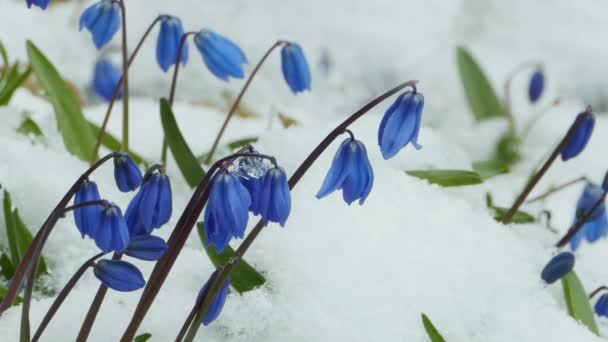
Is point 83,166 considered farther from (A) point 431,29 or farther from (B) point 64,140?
(A) point 431,29

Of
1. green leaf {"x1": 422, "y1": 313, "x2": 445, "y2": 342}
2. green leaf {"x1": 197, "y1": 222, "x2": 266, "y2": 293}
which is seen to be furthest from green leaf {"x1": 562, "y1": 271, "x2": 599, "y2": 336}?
green leaf {"x1": 197, "y1": 222, "x2": 266, "y2": 293}

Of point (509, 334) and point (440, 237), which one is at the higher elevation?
point (440, 237)

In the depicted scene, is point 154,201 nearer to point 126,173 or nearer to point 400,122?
point 126,173

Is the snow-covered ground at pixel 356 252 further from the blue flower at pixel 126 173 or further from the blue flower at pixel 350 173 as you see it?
the blue flower at pixel 350 173

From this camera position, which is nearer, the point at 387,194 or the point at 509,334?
the point at 509,334

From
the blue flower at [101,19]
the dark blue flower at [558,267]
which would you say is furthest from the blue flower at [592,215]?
the blue flower at [101,19]

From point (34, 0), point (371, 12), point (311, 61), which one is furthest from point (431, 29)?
point (34, 0)

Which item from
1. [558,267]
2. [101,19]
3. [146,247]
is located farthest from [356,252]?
[101,19]
